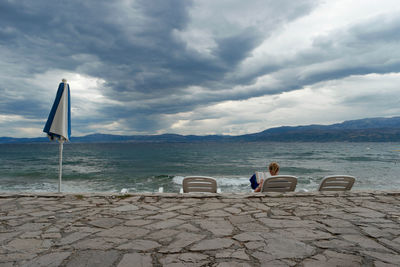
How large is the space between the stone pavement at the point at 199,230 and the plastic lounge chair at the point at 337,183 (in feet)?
2.55

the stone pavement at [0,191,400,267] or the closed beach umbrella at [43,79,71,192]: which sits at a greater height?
the closed beach umbrella at [43,79,71,192]

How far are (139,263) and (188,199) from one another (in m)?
2.61

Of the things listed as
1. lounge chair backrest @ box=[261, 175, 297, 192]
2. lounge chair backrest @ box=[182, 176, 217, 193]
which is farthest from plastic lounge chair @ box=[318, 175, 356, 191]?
lounge chair backrest @ box=[182, 176, 217, 193]

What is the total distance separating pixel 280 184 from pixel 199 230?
318cm

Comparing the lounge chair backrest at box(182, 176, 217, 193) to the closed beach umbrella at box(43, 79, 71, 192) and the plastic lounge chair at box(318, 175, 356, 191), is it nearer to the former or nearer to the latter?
the plastic lounge chair at box(318, 175, 356, 191)

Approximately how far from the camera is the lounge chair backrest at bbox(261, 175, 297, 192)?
5582mm

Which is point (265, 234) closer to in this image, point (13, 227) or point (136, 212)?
point (136, 212)

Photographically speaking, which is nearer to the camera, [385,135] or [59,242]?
[59,242]

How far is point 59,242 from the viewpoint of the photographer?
2.73 metres

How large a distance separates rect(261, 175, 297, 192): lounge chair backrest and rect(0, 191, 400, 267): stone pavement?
62cm

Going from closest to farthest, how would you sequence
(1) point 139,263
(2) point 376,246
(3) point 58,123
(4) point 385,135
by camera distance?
1. (1) point 139,263
2. (2) point 376,246
3. (3) point 58,123
4. (4) point 385,135

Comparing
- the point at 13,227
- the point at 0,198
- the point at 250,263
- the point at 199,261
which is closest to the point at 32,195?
the point at 0,198

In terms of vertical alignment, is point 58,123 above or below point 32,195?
above

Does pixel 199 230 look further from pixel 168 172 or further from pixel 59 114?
pixel 168 172
